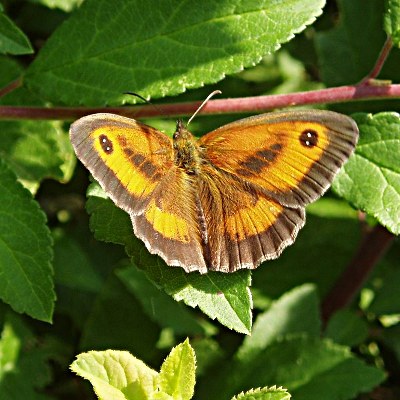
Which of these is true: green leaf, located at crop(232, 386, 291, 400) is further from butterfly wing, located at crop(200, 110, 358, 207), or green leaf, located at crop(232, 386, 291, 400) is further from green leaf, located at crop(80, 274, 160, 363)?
green leaf, located at crop(80, 274, 160, 363)

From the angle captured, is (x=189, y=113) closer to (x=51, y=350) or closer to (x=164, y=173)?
(x=164, y=173)

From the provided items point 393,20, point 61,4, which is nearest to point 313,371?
point 393,20

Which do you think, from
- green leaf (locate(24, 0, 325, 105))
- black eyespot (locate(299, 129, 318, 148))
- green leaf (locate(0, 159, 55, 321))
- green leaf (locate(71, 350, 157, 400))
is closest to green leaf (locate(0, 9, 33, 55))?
green leaf (locate(24, 0, 325, 105))

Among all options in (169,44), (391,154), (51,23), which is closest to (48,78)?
(169,44)

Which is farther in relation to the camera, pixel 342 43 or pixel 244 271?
pixel 342 43

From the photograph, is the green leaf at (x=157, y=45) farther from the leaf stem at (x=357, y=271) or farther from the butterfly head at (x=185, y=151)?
the leaf stem at (x=357, y=271)

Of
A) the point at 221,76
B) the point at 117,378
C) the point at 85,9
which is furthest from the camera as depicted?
the point at 85,9

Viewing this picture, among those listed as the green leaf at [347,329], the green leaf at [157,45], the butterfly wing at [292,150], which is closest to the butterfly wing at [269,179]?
the butterfly wing at [292,150]
